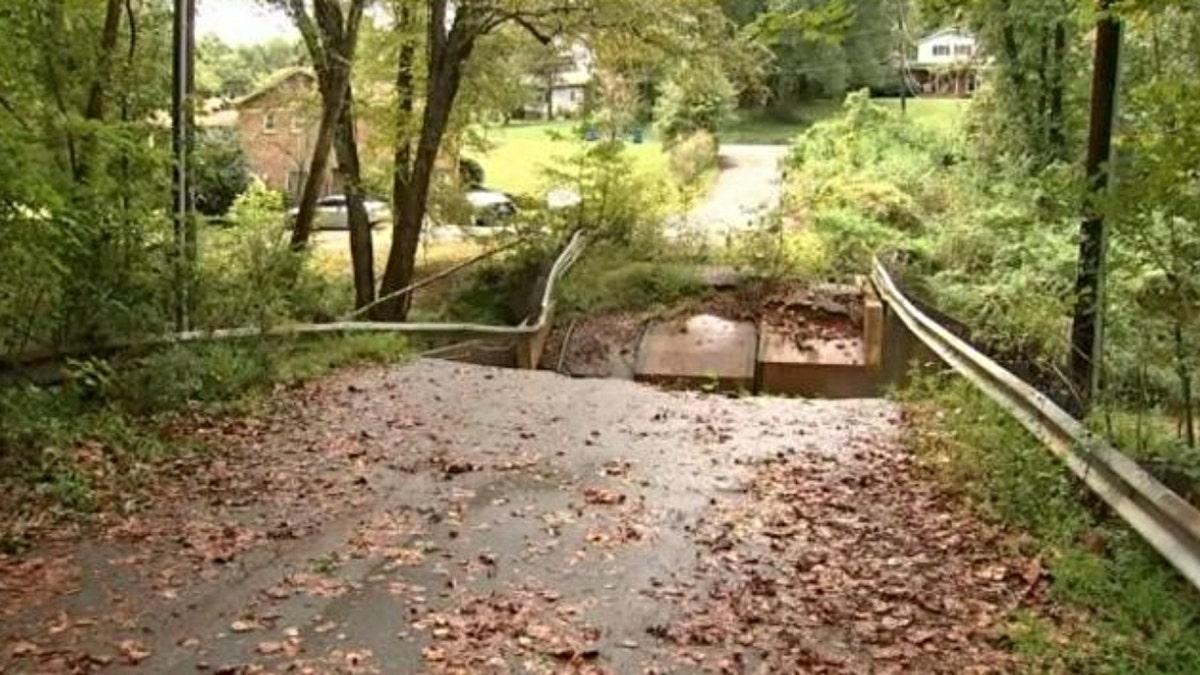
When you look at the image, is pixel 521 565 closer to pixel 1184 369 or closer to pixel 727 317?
pixel 1184 369

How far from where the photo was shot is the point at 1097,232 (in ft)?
20.8

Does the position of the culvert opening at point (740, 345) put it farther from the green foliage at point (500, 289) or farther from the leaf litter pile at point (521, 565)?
the leaf litter pile at point (521, 565)

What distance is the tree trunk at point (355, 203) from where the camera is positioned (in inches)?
746

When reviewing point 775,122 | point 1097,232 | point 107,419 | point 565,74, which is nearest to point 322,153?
point 565,74

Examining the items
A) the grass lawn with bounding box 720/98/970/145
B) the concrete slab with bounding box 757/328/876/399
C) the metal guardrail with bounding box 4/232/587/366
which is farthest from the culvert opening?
the grass lawn with bounding box 720/98/970/145

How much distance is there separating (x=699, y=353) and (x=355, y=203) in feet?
22.3

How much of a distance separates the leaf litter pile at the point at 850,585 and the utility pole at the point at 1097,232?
47.1 inches

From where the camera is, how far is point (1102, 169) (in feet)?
19.3

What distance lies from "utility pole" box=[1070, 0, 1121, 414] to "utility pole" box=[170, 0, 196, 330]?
6.46 metres

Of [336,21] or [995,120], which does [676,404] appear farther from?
[995,120]

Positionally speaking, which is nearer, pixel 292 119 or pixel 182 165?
pixel 182 165

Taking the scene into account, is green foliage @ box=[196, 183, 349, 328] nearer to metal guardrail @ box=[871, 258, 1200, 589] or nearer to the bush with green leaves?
metal guardrail @ box=[871, 258, 1200, 589]

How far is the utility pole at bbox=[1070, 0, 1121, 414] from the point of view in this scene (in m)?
6.29

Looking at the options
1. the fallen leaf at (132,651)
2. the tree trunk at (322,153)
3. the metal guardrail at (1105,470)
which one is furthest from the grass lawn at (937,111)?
the fallen leaf at (132,651)
